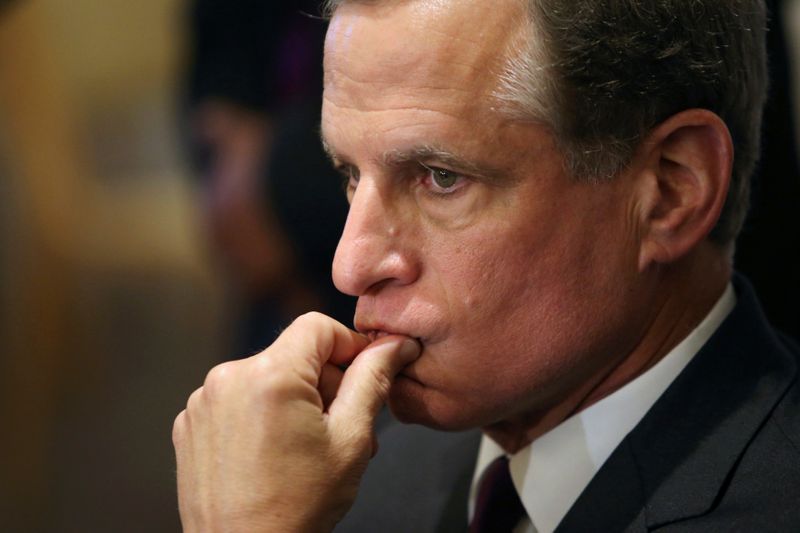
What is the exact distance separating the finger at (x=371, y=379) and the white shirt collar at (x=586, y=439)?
11.9 inches

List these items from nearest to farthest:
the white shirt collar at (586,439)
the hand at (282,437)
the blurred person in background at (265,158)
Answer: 1. the hand at (282,437)
2. the white shirt collar at (586,439)
3. the blurred person in background at (265,158)

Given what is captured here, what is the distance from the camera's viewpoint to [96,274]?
3.07 m

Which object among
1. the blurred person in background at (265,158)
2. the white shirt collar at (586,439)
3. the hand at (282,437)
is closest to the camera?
the hand at (282,437)

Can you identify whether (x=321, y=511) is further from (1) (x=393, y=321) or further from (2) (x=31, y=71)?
(2) (x=31, y=71)

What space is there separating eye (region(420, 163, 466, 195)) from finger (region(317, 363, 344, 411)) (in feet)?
1.00

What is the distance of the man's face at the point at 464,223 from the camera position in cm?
140

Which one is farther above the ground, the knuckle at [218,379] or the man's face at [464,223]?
the man's face at [464,223]

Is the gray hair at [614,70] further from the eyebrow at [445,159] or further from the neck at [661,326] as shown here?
the neck at [661,326]

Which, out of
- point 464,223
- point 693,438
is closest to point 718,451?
point 693,438

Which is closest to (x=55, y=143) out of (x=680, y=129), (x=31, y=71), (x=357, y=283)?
(x=31, y=71)

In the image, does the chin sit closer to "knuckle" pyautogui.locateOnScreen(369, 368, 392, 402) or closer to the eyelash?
"knuckle" pyautogui.locateOnScreen(369, 368, 392, 402)

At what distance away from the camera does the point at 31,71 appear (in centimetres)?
299

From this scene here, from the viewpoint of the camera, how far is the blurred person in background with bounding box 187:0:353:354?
9.09ft

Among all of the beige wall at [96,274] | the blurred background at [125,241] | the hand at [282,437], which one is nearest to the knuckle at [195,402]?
the hand at [282,437]
